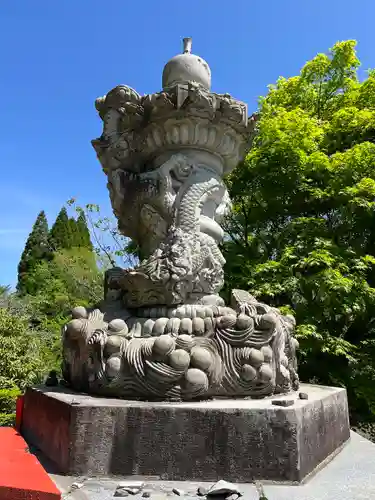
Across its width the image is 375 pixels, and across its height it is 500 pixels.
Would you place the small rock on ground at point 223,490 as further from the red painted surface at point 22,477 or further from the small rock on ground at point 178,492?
the red painted surface at point 22,477

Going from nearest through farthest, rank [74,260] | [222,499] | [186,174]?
[222,499], [186,174], [74,260]

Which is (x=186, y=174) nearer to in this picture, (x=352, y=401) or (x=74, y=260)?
(x=352, y=401)

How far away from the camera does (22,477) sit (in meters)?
2.53

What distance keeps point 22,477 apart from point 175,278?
178 centimetres

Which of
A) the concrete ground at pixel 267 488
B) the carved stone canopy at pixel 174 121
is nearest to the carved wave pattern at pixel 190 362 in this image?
the concrete ground at pixel 267 488

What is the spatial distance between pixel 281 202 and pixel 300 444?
7327 millimetres

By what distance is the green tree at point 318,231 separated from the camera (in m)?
7.83

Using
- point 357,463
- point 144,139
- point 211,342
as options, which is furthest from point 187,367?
point 144,139

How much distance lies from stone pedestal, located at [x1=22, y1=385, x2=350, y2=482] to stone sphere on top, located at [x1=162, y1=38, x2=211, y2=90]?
316 centimetres

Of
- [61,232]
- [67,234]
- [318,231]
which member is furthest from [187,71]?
[61,232]

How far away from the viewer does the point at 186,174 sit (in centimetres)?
411

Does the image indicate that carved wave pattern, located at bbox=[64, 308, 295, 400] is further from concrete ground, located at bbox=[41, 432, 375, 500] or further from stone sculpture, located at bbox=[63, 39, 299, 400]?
concrete ground, located at bbox=[41, 432, 375, 500]

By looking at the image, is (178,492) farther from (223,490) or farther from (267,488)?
(267,488)

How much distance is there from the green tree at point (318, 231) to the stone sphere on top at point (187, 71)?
419 cm
